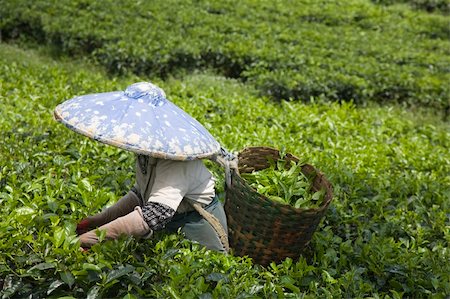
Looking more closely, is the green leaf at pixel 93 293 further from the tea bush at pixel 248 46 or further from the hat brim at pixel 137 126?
the tea bush at pixel 248 46

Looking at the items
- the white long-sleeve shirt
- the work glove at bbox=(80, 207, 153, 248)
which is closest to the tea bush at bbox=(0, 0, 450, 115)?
the white long-sleeve shirt

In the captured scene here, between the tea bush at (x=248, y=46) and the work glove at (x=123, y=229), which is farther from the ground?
the work glove at (x=123, y=229)

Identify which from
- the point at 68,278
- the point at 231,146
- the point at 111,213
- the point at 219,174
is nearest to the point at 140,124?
the point at 111,213

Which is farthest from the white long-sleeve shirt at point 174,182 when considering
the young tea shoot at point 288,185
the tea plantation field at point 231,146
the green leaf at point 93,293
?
the green leaf at point 93,293

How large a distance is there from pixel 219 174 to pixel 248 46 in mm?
5215

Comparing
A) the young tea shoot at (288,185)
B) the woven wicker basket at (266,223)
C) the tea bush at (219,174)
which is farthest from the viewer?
the young tea shoot at (288,185)

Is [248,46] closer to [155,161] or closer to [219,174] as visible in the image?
[219,174]

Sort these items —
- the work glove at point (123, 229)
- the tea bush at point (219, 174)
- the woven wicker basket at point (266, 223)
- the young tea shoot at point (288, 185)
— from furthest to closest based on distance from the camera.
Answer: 1. the young tea shoot at point (288, 185)
2. the woven wicker basket at point (266, 223)
3. the work glove at point (123, 229)
4. the tea bush at point (219, 174)

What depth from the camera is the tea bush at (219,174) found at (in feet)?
7.57

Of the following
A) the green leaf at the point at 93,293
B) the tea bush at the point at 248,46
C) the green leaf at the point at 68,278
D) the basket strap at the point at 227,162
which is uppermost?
the basket strap at the point at 227,162

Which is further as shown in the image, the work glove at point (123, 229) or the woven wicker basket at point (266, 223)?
the woven wicker basket at point (266, 223)

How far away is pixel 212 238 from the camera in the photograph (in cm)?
273

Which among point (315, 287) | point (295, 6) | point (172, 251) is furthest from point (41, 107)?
point (295, 6)

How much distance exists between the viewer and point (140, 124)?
243 cm
